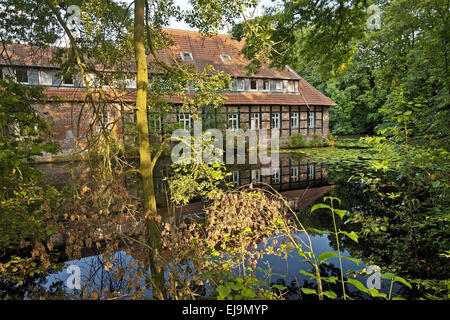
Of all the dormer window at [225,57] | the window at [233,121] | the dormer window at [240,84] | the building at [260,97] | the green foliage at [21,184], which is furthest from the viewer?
the dormer window at [225,57]

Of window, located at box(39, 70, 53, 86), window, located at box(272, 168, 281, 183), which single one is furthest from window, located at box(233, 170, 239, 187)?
window, located at box(39, 70, 53, 86)

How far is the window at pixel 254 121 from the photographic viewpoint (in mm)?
18844

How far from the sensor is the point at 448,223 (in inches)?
162

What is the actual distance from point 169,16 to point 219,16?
1442mm

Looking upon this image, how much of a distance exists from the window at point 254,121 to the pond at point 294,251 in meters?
4.45

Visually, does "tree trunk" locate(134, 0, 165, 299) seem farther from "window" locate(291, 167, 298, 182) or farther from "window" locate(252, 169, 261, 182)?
"window" locate(291, 167, 298, 182)

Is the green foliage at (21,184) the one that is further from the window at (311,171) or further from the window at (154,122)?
the window at (311,171)

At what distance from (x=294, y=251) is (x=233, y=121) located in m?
14.4

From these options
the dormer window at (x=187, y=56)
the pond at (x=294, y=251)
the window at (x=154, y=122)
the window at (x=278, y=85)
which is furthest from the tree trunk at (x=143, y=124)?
the window at (x=278, y=85)

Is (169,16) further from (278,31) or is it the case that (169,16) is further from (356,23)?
(356,23)

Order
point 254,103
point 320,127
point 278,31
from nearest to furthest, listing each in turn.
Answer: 1. point 278,31
2. point 254,103
3. point 320,127

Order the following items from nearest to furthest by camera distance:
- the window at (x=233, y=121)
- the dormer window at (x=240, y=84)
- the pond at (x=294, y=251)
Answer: the pond at (x=294, y=251)
the window at (x=233, y=121)
the dormer window at (x=240, y=84)

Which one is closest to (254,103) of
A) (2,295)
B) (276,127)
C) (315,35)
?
(276,127)
